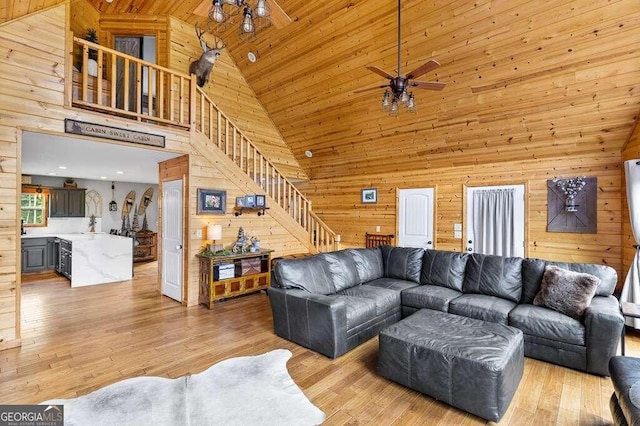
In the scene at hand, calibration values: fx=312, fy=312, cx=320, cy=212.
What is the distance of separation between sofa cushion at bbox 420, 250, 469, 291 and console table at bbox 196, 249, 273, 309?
9.07 feet

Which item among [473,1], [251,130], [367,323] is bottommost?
[367,323]

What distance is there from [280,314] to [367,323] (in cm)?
102

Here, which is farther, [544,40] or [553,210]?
[553,210]

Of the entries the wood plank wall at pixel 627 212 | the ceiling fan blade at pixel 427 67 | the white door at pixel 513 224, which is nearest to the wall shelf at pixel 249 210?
the ceiling fan blade at pixel 427 67

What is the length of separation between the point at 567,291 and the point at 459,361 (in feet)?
5.73

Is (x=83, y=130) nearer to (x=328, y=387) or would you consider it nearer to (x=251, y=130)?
(x=251, y=130)

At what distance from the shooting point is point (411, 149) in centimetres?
625

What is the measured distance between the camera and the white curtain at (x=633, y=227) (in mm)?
3754

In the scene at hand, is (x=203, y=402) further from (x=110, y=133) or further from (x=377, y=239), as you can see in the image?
(x=377, y=239)

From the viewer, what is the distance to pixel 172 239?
17.9 feet

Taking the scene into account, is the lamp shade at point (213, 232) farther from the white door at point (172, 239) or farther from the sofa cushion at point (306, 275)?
the sofa cushion at point (306, 275)

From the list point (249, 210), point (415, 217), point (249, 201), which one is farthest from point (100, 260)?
point (415, 217)

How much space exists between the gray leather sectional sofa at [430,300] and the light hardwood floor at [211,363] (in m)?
0.18

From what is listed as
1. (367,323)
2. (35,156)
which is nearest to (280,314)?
(367,323)
